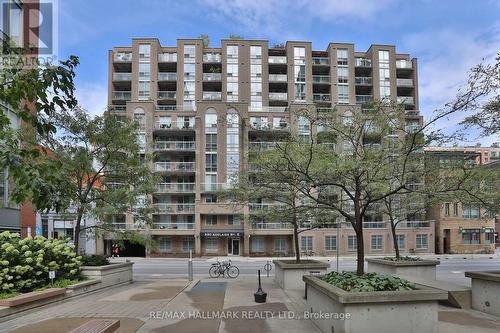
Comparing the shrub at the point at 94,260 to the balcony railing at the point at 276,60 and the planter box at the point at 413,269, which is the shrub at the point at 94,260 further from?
the balcony railing at the point at 276,60

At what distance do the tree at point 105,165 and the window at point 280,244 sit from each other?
130 ft

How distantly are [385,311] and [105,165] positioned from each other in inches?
573

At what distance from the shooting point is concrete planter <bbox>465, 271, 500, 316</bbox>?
37.3ft

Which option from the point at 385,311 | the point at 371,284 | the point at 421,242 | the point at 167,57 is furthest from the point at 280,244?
the point at 385,311

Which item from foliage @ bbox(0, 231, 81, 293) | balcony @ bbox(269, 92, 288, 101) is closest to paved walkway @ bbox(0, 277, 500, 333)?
foliage @ bbox(0, 231, 81, 293)

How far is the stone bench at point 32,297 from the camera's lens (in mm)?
11023

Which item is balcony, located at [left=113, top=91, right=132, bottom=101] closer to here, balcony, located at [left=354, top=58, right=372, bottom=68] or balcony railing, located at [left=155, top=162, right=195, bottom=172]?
balcony railing, located at [left=155, top=162, right=195, bottom=172]

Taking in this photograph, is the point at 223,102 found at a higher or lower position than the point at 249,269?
higher

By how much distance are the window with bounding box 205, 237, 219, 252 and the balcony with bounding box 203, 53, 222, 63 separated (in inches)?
1042

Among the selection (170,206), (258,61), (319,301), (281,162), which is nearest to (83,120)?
(281,162)

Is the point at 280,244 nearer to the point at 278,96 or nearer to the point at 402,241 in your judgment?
the point at 402,241

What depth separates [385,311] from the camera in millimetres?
8008

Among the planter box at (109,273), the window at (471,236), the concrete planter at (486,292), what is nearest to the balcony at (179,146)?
the window at (471,236)

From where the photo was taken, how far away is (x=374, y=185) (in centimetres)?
1192
